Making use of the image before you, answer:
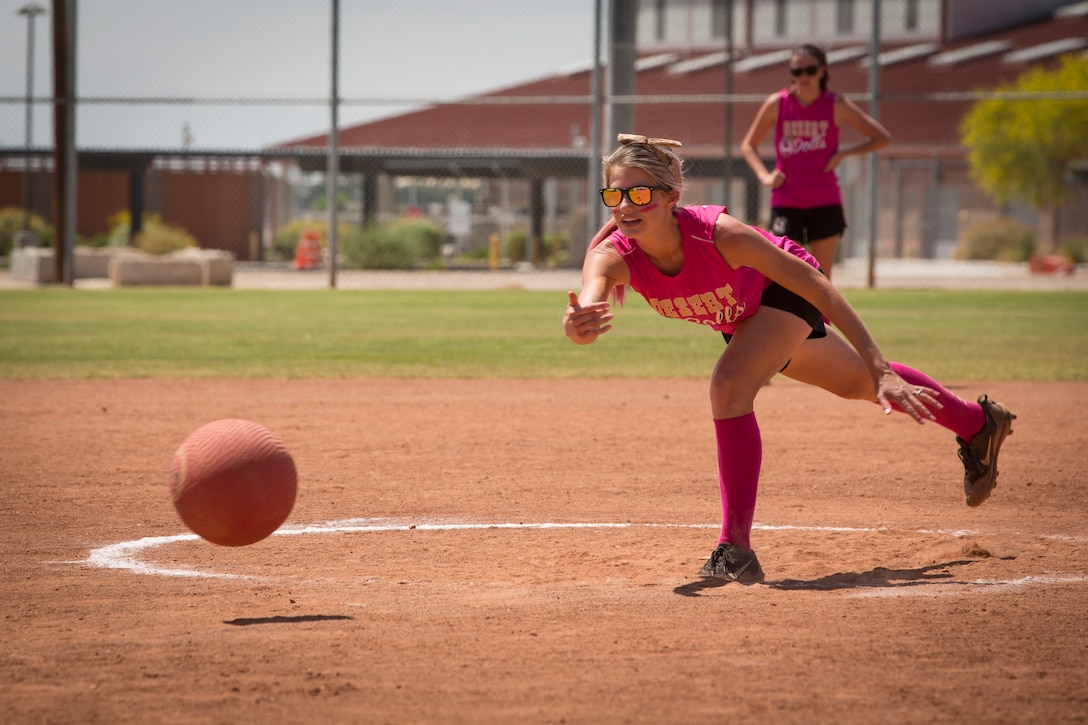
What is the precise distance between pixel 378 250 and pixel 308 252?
164 inches

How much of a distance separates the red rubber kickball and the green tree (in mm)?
40300

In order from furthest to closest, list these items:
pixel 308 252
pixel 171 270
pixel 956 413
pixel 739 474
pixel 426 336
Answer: pixel 308 252
pixel 171 270
pixel 426 336
pixel 956 413
pixel 739 474

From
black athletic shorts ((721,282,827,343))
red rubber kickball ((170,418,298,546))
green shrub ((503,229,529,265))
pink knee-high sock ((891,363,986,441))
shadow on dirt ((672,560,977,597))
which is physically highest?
green shrub ((503,229,529,265))

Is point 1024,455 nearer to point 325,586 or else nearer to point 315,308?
point 325,586

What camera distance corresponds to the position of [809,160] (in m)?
9.81

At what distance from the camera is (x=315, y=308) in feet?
60.5

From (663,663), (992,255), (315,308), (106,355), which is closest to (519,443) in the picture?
(663,663)

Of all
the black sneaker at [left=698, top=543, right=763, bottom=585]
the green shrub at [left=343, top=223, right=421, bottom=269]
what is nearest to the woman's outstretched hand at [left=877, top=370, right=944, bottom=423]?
the black sneaker at [left=698, top=543, right=763, bottom=585]

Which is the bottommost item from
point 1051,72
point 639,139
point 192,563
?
point 192,563

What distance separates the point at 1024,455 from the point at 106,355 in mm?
8614

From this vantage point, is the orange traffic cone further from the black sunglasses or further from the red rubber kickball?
the black sunglasses

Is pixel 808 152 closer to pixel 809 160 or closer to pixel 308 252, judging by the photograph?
pixel 809 160

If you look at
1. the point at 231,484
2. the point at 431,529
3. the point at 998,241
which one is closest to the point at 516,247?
Answer: the point at 998,241

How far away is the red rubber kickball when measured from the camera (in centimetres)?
460
